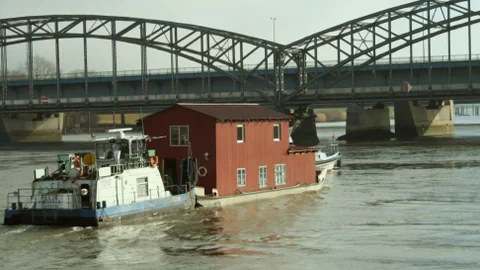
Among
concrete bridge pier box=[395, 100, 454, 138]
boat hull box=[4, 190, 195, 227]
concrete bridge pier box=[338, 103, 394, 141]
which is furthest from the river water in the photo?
concrete bridge pier box=[395, 100, 454, 138]

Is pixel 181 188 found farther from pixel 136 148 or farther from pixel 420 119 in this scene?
pixel 420 119

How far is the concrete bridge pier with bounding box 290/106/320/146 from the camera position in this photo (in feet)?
407

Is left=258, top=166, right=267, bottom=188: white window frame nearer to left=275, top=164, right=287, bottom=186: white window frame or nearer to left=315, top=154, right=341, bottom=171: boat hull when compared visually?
left=275, top=164, right=287, bottom=186: white window frame

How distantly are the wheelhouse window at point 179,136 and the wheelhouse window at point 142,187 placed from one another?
206 inches

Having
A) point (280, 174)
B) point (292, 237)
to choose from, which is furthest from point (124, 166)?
point (280, 174)

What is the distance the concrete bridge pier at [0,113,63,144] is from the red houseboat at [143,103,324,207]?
10628 cm

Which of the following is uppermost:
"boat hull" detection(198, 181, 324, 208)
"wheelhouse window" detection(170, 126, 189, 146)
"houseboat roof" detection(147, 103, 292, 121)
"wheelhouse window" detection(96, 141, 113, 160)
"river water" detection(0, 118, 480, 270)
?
"houseboat roof" detection(147, 103, 292, 121)

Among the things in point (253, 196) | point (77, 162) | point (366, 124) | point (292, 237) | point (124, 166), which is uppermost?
point (366, 124)

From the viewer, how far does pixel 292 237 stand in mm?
40000

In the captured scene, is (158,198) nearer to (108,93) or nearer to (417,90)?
(417,90)

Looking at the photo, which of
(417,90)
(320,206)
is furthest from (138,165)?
(417,90)

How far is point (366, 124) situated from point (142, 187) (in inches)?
3872

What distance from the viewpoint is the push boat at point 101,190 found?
4278 cm

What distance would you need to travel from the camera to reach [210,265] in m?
34.1
